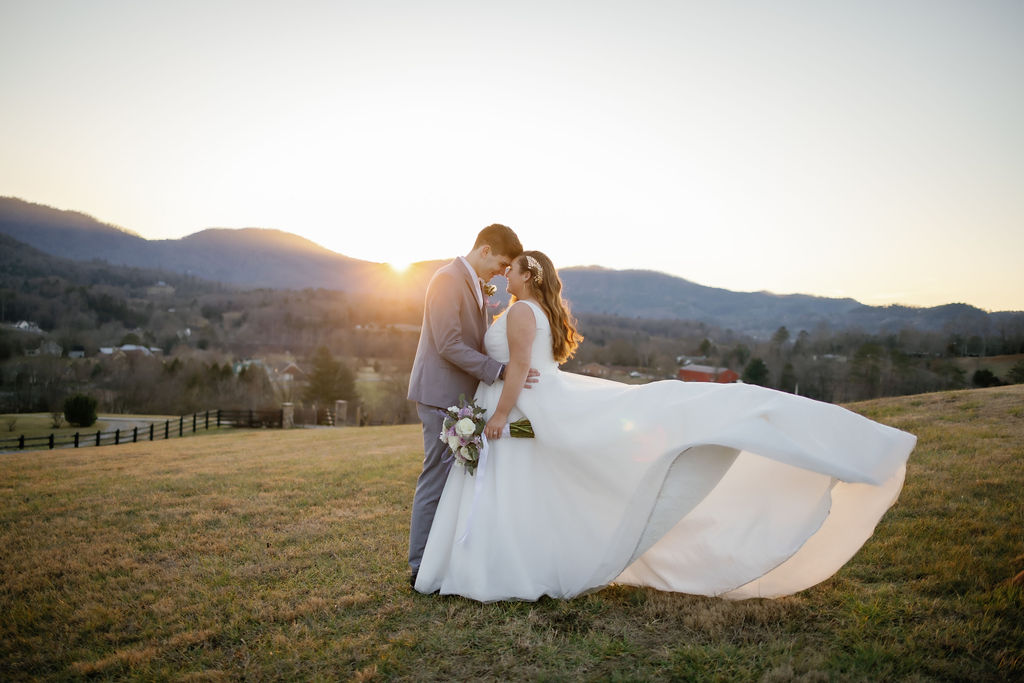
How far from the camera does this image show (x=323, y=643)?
354 cm

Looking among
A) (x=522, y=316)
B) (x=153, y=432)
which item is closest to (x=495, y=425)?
(x=522, y=316)

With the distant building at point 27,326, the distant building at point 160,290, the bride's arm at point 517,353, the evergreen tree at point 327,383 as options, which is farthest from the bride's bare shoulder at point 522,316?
the distant building at point 160,290

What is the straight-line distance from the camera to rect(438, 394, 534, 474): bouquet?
4.21 metres

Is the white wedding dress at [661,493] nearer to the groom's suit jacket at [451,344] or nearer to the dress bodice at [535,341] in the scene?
the dress bodice at [535,341]

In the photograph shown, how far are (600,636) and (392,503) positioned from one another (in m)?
4.51

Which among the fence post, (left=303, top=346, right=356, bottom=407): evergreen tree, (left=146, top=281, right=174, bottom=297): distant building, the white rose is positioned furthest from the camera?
(left=146, top=281, right=174, bottom=297): distant building

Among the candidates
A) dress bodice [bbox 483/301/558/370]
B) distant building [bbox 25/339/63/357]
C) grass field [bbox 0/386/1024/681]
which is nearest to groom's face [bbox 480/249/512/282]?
dress bodice [bbox 483/301/558/370]

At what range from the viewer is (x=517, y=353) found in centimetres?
429

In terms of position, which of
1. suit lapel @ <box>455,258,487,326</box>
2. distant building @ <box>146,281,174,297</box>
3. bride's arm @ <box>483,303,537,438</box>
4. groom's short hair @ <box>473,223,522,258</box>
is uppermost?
distant building @ <box>146,281,174,297</box>

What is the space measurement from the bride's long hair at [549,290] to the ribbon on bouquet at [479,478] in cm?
79

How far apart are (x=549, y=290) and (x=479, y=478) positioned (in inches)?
64.9

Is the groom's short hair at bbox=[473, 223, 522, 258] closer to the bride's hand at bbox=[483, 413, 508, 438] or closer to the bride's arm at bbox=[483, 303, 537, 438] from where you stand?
the bride's arm at bbox=[483, 303, 537, 438]

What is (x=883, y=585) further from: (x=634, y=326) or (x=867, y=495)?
(x=634, y=326)

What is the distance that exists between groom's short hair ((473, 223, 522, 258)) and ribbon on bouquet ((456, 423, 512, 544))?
1504 millimetres
